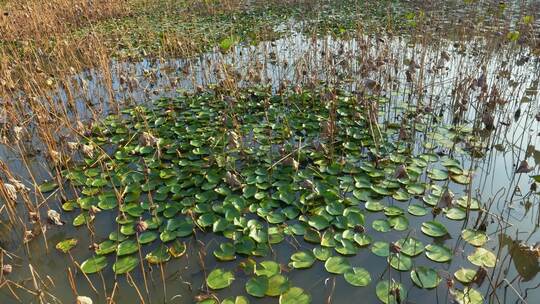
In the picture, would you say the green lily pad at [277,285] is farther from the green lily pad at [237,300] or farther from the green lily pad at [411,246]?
the green lily pad at [411,246]

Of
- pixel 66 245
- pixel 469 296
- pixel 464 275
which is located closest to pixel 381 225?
pixel 464 275

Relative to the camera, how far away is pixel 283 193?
313 cm

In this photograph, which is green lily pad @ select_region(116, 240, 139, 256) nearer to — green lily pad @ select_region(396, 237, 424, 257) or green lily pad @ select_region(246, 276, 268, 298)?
green lily pad @ select_region(246, 276, 268, 298)

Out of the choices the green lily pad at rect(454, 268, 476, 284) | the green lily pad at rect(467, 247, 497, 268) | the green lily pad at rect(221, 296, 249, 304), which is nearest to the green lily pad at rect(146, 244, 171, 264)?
the green lily pad at rect(221, 296, 249, 304)

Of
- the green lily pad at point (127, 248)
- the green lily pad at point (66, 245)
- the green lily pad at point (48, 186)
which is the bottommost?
the green lily pad at point (66, 245)

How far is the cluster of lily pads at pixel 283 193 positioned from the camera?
253cm

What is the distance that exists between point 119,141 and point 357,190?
2439mm

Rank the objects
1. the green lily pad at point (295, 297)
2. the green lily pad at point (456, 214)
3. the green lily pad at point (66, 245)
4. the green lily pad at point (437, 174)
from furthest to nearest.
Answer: the green lily pad at point (437, 174) < the green lily pad at point (456, 214) < the green lily pad at point (66, 245) < the green lily pad at point (295, 297)

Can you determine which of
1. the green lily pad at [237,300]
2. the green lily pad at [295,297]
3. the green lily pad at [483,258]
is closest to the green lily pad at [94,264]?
the green lily pad at [237,300]

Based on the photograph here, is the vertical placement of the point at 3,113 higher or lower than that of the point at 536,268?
higher

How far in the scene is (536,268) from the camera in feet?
7.77

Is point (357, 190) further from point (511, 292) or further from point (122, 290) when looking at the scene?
point (122, 290)

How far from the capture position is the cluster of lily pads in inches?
99.4

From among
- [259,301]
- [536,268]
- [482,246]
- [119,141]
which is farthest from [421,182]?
[119,141]
